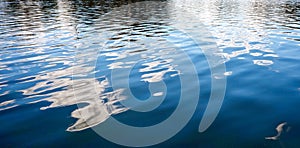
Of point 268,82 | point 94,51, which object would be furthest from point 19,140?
point 94,51

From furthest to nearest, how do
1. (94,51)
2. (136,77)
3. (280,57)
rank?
(94,51) → (280,57) → (136,77)

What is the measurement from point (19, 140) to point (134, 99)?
12.3 ft

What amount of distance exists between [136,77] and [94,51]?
600 cm

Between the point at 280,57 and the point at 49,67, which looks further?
the point at 280,57

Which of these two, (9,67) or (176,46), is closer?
(9,67)

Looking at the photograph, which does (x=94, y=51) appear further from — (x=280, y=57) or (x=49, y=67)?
(x=280, y=57)

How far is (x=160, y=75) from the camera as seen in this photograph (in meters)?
11.5

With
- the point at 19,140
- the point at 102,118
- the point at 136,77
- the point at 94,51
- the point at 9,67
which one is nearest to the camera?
the point at 19,140

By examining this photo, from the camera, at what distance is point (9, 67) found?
1284cm

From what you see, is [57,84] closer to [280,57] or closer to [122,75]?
[122,75]

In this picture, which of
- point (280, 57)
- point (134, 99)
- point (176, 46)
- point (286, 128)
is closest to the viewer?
point (286, 128)

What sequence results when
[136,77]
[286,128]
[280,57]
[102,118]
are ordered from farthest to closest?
[280,57] → [136,77] → [102,118] → [286,128]

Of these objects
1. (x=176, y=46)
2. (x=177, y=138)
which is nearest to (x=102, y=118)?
(x=177, y=138)

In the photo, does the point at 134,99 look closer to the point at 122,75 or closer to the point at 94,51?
the point at 122,75
